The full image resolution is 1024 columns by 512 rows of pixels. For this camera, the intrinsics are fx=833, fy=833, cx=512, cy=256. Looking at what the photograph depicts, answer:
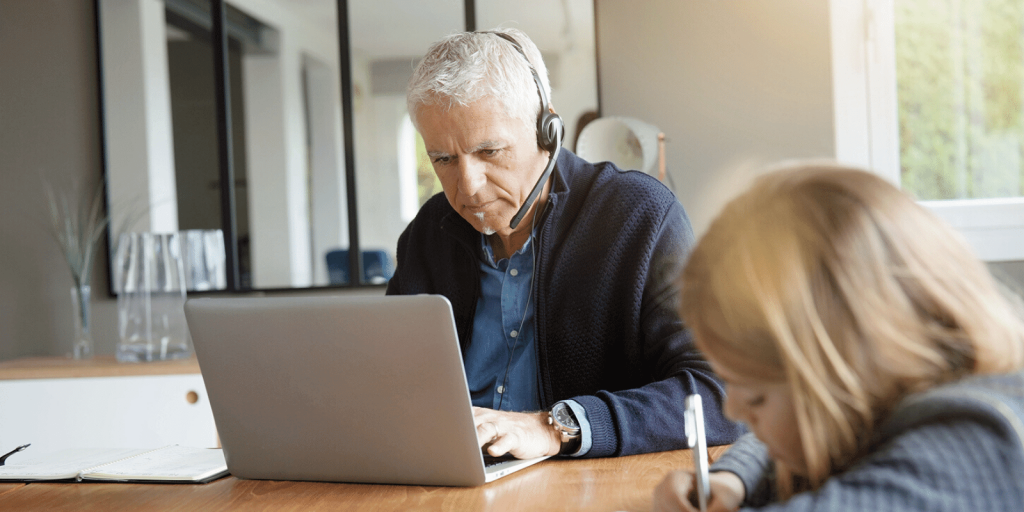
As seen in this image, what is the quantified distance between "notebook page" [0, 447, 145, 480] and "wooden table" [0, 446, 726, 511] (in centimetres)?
2

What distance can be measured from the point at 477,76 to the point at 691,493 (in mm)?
791

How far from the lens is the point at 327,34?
2.88m

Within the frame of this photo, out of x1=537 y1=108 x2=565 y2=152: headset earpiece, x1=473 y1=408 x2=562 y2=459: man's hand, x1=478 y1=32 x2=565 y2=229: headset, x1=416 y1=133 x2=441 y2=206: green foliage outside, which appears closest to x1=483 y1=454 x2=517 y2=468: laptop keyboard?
x1=473 y1=408 x2=562 y2=459: man's hand

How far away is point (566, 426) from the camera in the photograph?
42.6 inches

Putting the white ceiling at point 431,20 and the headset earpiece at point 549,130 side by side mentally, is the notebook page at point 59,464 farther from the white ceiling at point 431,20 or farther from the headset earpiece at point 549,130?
the white ceiling at point 431,20

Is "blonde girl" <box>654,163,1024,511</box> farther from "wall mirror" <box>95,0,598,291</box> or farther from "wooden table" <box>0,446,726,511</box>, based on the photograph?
"wall mirror" <box>95,0,598,291</box>

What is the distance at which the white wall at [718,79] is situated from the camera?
255 centimetres

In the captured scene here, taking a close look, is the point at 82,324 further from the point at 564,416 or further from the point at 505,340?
the point at 564,416

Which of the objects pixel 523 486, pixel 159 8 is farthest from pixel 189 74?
pixel 523 486

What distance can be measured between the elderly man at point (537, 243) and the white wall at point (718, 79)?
117cm

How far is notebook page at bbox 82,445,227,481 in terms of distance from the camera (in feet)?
3.55

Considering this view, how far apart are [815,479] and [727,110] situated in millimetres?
2145

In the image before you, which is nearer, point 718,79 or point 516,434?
point 516,434

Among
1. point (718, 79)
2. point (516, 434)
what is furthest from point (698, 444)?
point (718, 79)
